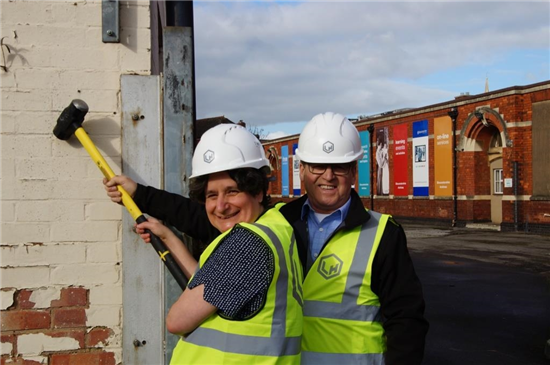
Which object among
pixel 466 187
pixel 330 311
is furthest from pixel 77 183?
pixel 466 187

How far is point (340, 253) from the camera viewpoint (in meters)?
2.70

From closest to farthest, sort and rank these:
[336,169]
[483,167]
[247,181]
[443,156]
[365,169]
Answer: [247,181] → [336,169] → [483,167] → [443,156] → [365,169]

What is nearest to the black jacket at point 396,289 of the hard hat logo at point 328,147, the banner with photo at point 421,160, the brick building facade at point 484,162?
the hard hat logo at point 328,147

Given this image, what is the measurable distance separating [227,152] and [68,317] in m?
1.43

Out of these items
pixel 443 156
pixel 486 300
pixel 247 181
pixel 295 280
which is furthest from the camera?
pixel 443 156

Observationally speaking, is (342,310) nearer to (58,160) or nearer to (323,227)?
(323,227)

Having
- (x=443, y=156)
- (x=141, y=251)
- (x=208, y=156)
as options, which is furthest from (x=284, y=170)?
(x=208, y=156)

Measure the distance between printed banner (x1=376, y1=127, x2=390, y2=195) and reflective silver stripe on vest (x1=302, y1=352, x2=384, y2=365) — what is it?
2835cm

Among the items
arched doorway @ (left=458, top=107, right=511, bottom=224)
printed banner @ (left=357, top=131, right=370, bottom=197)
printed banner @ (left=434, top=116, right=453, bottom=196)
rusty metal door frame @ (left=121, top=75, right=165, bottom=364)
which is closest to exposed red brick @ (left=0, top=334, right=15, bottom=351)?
rusty metal door frame @ (left=121, top=75, right=165, bottom=364)

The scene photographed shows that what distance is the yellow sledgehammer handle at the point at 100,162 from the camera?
2.88 meters

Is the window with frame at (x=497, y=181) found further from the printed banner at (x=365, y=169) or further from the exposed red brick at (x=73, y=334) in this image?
the exposed red brick at (x=73, y=334)

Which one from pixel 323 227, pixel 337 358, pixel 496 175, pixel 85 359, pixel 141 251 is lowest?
pixel 85 359

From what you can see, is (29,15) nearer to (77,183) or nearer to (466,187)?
(77,183)

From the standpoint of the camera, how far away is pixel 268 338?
1.81 m
